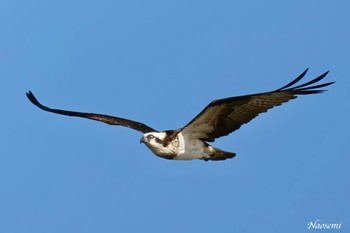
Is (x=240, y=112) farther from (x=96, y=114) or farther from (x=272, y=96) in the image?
(x=96, y=114)

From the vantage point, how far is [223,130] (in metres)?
14.3

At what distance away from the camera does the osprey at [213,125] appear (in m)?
13.3

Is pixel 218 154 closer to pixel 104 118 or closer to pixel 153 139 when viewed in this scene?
pixel 153 139

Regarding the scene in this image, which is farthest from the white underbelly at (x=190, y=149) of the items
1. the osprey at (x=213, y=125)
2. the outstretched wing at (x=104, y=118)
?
the outstretched wing at (x=104, y=118)

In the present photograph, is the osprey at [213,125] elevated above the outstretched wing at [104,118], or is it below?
below

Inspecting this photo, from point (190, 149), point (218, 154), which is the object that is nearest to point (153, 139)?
point (190, 149)

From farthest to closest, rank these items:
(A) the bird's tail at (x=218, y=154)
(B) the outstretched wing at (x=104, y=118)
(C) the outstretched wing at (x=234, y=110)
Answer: (B) the outstretched wing at (x=104, y=118) < (A) the bird's tail at (x=218, y=154) < (C) the outstretched wing at (x=234, y=110)

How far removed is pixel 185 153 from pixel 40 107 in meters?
4.44

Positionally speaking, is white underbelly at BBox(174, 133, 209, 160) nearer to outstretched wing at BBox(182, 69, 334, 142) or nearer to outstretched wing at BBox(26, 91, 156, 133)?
outstretched wing at BBox(182, 69, 334, 142)

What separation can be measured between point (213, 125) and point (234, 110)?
57cm

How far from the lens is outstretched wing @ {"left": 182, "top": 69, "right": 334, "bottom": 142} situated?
1319cm

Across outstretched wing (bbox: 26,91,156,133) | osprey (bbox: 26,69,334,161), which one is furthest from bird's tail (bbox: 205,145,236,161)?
outstretched wing (bbox: 26,91,156,133)

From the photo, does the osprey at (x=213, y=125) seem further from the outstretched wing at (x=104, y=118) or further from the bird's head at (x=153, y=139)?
the outstretched wing at (x=104, y=118)

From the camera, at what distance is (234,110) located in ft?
45.3
